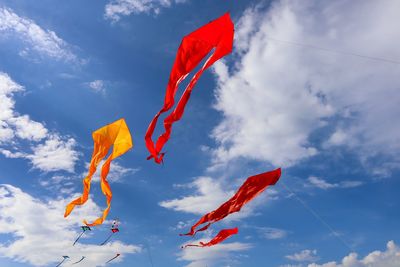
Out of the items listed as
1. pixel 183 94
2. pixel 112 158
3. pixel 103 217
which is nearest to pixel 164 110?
pixel 183 94

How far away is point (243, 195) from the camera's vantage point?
35312 mm

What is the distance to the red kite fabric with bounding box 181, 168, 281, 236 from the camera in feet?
112

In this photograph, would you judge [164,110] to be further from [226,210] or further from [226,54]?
Result: [226,210]

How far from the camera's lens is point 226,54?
2341 centimetres

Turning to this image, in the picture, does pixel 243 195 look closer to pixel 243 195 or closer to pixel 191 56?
pixel 243 195

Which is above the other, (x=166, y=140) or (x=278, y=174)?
(x=278, y=174)

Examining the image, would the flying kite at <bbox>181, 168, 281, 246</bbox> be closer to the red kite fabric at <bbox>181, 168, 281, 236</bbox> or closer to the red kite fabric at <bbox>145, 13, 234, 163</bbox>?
the red kite fabric at <bbox>181, 168, 281, 236</bbox>

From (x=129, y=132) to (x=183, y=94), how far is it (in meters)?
11.9

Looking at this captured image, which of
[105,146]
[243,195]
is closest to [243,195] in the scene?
[243,195]

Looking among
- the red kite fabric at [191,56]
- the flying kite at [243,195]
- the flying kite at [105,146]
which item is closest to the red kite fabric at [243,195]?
the flying kite at [243,195]

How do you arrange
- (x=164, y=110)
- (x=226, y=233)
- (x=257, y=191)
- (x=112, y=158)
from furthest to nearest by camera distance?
(x=226, y=233) < (x=257, y=191) < (x=112, y=158) < (x=164, y=110)

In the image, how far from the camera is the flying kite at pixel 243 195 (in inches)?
1350

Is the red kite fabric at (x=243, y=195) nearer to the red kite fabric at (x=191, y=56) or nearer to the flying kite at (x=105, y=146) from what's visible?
the flying kite at (x=105, y=146)

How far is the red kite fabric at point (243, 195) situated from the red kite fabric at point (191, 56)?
13954mm
